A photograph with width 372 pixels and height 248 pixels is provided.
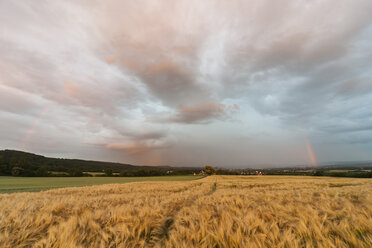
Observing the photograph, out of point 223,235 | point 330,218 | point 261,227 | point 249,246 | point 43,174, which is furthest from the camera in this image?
point 43,174

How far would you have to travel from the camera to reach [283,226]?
7.68 feet

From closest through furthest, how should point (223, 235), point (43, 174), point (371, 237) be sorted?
1. point (371, 237)
2. point (223, 235)
3. point (43, 174)

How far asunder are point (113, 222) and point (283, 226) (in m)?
2.60

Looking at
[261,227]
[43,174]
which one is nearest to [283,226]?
[261,227]

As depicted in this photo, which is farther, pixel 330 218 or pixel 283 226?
pixel 330 218

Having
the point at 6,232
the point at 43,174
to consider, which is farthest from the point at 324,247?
the point at 43,174

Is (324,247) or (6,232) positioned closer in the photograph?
(324,247)

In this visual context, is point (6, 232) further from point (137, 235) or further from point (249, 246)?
point (249, 246)

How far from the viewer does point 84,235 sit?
2154 mm

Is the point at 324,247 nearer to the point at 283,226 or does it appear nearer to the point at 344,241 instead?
the point at 344,241

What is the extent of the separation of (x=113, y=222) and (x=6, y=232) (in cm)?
130

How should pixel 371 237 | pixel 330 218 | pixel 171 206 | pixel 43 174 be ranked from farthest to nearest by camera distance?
1. pixel 43 174
2. pixel 171 206
3. pixel 330 218
4. pixel 371 237

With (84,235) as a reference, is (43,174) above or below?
below

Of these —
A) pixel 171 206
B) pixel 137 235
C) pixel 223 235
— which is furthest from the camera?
pixel 171 206
